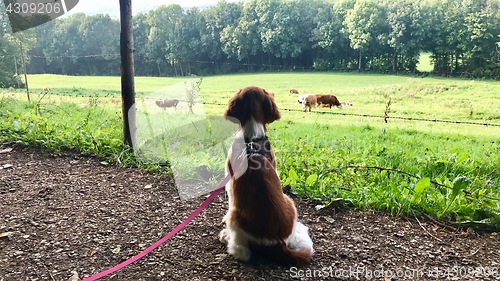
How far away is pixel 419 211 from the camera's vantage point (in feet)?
9.89

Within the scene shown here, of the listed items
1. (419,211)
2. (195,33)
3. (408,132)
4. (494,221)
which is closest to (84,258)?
(419,211)

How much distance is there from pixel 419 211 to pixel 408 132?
2465 millimetres

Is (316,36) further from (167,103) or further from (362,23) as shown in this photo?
(167,103)

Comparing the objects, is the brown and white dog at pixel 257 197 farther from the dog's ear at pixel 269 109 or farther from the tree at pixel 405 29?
the tree at pixel 405 29

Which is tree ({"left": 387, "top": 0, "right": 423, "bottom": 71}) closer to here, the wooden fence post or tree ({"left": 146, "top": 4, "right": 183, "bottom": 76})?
tree ({"left": 146, "top": 4, "right": 183, "bottom": 76})

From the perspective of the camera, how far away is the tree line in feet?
15.7

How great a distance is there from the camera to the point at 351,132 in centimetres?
536

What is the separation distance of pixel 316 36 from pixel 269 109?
9.10 feet

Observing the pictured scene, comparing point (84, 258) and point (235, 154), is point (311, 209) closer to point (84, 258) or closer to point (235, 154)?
point (235, 154)

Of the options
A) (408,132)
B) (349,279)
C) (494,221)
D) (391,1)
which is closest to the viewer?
(349,279)

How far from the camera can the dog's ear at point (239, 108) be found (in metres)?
2.52

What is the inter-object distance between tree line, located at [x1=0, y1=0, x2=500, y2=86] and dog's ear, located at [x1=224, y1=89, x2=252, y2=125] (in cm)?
241

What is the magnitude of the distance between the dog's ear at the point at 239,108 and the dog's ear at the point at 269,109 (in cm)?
12

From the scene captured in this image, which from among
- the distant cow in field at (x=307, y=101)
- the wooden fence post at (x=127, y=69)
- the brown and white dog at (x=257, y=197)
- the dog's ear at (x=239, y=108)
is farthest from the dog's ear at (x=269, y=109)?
the distant cow in field at (x=307, y=101)
